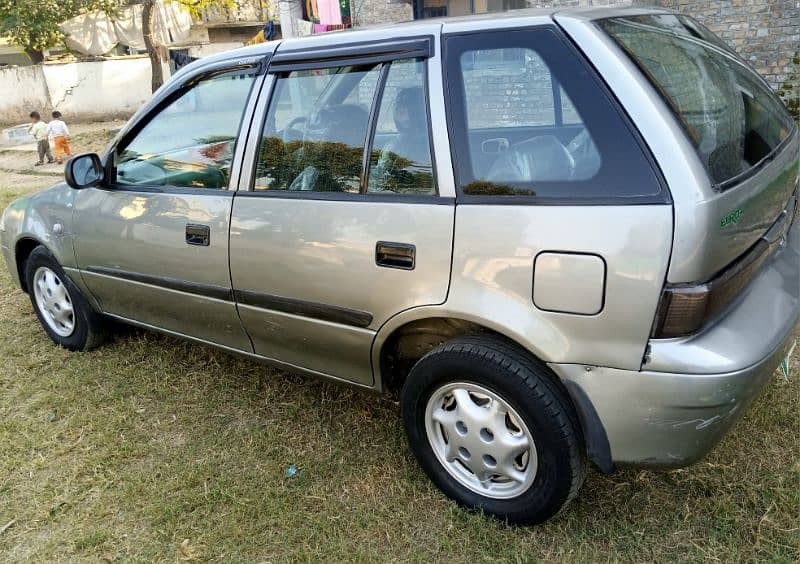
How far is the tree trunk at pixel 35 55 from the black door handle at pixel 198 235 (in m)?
22.0

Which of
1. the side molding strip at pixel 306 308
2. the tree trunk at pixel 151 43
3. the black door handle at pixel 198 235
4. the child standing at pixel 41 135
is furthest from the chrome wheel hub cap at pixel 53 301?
the tree trunk at pixel 151 43

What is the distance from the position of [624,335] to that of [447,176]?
2.61ft

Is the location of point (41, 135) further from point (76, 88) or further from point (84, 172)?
point (84, 172)

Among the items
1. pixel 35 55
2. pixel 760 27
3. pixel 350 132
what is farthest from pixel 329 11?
pixel 35 55

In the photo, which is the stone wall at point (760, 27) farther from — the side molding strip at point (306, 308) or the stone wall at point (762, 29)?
the side molding strip at point (306, 308)

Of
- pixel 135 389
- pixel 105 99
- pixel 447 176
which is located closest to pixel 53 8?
pixel 105 99

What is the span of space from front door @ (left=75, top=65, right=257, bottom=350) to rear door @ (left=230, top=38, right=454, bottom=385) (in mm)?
159

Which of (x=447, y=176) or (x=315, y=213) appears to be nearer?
(x=447, y=176)

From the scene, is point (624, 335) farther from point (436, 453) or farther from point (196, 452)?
point (196, 452)

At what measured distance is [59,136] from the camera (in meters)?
13.1

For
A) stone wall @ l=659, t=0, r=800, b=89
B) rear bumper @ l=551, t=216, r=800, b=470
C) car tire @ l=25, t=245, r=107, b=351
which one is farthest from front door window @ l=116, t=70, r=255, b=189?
stone wall @ l=659, t=0, r=800, b=89

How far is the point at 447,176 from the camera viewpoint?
221cm

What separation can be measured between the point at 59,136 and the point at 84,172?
11.3 metres

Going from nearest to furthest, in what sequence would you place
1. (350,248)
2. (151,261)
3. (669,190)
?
1. (669,190)
2. (350,248)
3. (151,261)
